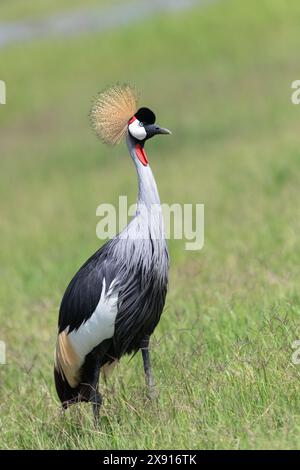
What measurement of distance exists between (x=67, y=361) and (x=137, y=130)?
4.02 ft

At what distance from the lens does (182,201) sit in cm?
1266

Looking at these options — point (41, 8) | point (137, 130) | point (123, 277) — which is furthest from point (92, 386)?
point (41, 8)

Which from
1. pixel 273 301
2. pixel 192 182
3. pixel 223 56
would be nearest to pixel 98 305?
pixel 273 301

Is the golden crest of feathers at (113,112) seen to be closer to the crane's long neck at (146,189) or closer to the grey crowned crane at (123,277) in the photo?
the grey crowned crane at (123,277)

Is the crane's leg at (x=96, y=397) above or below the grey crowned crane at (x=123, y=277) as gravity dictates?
below

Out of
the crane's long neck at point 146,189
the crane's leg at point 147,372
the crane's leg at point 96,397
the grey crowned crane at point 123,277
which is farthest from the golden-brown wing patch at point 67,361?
the crane's long neck at point 146,189

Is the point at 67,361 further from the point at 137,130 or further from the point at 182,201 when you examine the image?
the point at 182,201

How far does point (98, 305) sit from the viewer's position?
464cm

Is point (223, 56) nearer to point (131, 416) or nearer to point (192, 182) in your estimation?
point (192, 182)

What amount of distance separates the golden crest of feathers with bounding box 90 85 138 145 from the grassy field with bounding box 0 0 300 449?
1.29m

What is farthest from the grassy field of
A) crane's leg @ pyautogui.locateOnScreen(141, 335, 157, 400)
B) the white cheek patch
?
the white cheek patch

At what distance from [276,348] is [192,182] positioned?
9.37 metres

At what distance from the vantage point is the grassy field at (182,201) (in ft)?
15.0

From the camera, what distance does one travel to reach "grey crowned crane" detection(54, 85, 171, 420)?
4.60 m
